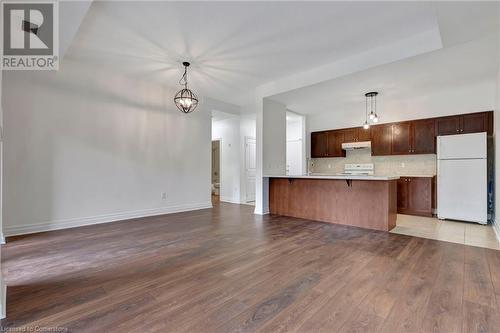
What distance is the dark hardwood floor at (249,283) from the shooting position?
1.59 m

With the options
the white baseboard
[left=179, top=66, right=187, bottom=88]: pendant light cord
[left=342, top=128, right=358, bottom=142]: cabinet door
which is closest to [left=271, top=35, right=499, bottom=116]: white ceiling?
[left=342, top=128, right=358, bottom=142]: cabinet door

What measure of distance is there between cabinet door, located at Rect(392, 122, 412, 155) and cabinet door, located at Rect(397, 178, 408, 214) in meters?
0.70

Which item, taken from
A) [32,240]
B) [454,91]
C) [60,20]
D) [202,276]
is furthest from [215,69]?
[454,91]

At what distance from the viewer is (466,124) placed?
480cm

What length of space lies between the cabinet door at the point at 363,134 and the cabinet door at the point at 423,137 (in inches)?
38.0

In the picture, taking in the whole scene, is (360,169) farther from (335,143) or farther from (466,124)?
(466,124)

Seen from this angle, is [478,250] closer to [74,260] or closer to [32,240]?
[74,260]

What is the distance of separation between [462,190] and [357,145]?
92.0 inches

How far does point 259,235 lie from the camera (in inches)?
141

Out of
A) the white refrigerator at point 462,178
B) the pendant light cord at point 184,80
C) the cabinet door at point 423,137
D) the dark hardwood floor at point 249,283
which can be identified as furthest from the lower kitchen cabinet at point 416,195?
the pendant light cord at point 184,80

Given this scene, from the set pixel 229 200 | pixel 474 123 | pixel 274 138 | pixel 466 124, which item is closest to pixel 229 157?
pixel 229 200

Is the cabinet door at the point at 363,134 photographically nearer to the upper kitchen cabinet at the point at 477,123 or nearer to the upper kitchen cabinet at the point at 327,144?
the upper kitchen cabinet at the point at 327,144

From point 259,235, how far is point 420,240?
2.26 metres

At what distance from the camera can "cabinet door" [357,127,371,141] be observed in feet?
20.0
